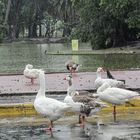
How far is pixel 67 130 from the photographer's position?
1095 centimetres

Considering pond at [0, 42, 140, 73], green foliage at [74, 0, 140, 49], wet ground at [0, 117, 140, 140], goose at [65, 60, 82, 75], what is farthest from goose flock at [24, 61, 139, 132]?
green foliage at [74, 0, 140, 49]

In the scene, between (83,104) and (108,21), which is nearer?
(83,104)

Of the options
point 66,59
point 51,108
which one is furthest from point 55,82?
point 66,59

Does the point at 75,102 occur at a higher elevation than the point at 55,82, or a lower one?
higher

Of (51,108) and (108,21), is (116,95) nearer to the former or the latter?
(51,108)

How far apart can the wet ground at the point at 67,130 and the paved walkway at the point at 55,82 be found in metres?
5.31

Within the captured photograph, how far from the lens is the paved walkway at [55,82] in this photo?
18094 millimetres

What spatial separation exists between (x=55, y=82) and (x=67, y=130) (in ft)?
30.9

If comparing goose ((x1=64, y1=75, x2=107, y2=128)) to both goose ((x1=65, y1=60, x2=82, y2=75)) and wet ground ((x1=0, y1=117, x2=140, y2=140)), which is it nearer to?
wet ground ((x1=0, y1=117, x2=140, y2=140))

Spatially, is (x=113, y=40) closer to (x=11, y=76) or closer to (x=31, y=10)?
(x=11, y=76)

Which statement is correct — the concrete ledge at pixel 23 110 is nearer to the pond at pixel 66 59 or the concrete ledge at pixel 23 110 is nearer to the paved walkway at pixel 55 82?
the paved walkway at pixel 55 82

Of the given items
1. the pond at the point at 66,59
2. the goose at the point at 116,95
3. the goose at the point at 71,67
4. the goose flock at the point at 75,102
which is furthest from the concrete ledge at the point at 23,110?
the pond at the point at 66,59

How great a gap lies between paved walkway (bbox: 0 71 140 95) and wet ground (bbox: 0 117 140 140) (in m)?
5.31

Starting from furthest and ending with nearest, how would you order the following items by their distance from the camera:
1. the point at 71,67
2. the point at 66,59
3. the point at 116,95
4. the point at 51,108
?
the point at 66,59
the point at 71,67
the point at 116,95
the point at 51,108
